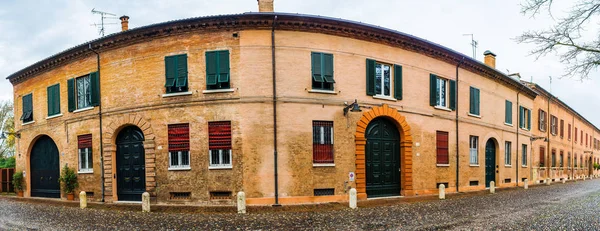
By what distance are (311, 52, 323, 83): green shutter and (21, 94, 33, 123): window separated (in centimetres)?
1739

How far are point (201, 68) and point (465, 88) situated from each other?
15.1 metres

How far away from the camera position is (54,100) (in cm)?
2025

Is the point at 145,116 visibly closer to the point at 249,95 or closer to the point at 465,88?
the point at 249,95

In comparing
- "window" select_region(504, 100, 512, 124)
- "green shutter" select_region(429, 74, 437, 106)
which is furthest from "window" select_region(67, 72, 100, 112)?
"window" select_region(504, 100, 512, 124)

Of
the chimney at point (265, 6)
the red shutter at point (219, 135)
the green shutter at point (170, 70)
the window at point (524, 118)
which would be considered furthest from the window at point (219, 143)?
the window at point (524, 118)

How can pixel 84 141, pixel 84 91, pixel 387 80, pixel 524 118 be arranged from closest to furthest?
pixel 387 80
pixel 84 141
pixel 84 91
pixel 524 118

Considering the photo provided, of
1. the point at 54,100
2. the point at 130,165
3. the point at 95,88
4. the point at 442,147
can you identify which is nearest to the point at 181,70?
the point at 130,165

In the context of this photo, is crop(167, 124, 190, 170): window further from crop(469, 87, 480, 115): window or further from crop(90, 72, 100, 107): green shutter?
crop(469, 87, 480, 115): window

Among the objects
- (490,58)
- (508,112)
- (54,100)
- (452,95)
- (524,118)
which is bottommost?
(524,118)

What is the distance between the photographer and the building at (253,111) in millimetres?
15039

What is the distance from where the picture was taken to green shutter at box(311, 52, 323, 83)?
15.7m

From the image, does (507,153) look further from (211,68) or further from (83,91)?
(83,91)

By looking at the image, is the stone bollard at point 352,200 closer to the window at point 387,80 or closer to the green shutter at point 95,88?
the window at point 387,80

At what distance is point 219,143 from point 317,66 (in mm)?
5104
